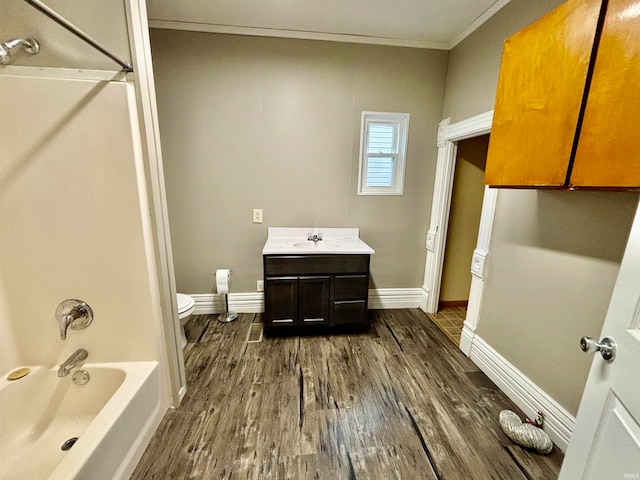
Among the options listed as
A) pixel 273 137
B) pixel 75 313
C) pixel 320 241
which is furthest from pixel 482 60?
pixel 75 313

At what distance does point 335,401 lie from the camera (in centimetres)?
166

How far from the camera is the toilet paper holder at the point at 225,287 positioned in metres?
2.42

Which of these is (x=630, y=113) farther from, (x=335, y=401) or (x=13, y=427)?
(x=13, y=427)

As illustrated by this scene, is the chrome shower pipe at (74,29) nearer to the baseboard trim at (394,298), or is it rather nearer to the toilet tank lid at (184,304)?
the toilet tank lid at (184,304)

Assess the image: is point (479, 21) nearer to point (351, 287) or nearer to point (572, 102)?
point (572, 102)

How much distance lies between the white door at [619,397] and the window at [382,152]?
1.99 meters

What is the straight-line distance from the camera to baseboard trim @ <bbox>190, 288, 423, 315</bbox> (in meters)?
2.69

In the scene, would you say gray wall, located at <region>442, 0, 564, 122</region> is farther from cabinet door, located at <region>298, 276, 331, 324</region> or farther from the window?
cabinet door, located at <region>298, 276, 331, 324</region>

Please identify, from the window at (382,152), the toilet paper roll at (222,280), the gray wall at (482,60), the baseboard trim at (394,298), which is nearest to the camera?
the gray wall at (482,60)

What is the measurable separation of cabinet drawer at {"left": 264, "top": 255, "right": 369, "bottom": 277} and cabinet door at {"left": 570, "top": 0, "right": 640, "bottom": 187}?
1.48 metres

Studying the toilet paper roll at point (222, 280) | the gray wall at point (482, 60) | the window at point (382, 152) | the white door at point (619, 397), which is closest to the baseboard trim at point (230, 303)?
the toilet paper roll at point (222, 280)

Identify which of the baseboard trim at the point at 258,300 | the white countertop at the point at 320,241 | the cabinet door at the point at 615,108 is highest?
the cabinet door at the point at 615,108

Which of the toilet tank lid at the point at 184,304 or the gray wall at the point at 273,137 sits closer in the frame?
the toilet tank lid at the point at 184,304

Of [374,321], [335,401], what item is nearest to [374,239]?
[374,321]
